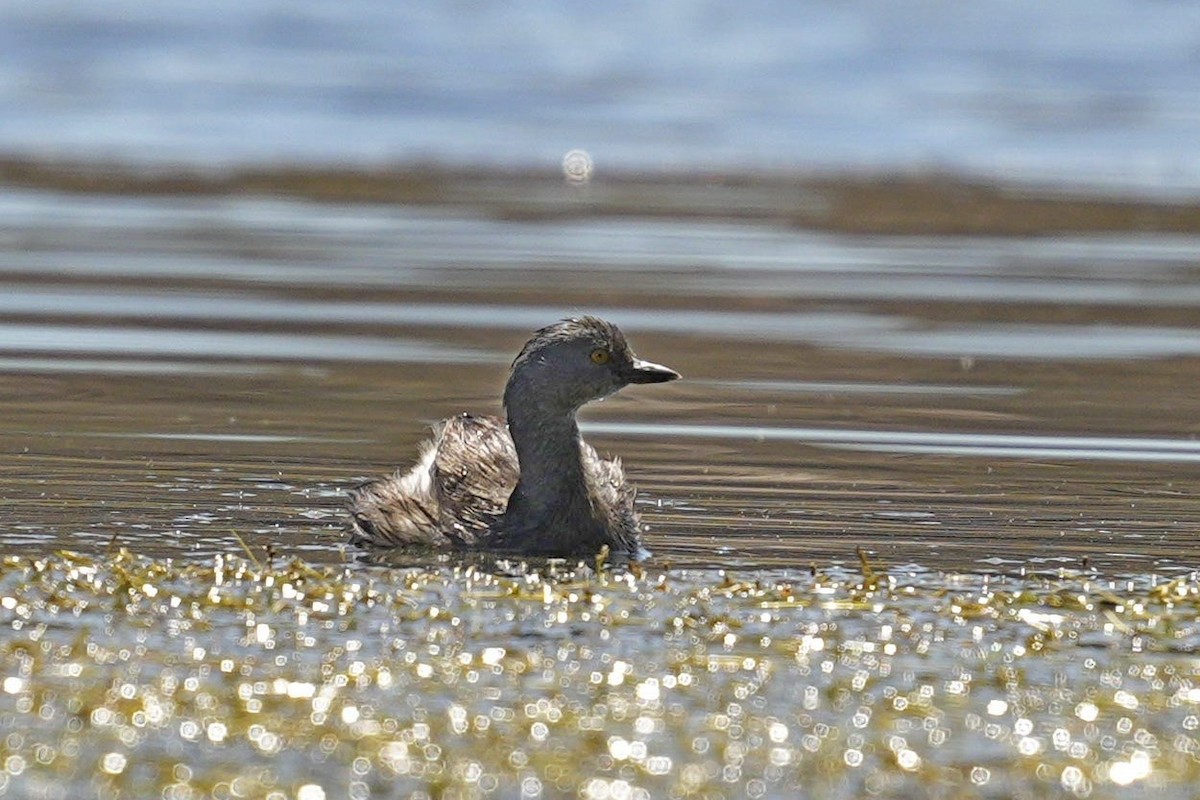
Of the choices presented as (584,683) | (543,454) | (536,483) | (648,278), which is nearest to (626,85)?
(648,278)

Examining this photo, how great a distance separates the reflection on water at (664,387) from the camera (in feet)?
32.6

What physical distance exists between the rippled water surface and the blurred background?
0.18 feet

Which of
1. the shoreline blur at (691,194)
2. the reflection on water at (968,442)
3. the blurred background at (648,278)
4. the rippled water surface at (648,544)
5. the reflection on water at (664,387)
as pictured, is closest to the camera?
the rippled water surface at (648,544)

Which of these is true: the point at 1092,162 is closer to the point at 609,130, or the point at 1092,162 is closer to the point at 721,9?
the point at 609,130

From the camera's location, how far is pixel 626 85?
38656 mm

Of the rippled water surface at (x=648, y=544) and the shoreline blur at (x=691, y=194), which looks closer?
the rippled water surface at (x=648, y=544)

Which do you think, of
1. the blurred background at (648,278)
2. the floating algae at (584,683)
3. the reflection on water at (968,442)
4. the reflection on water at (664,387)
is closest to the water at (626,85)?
the blurred background at (648,278)

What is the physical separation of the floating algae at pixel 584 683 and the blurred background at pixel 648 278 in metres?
0.87

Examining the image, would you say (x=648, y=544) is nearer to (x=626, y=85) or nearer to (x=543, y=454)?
(x=543, y=454)

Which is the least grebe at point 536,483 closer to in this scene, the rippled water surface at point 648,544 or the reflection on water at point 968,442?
the rippled water surface at point 648,544

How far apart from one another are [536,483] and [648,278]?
364 inches

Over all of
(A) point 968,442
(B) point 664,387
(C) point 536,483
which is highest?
(C) point 536,483

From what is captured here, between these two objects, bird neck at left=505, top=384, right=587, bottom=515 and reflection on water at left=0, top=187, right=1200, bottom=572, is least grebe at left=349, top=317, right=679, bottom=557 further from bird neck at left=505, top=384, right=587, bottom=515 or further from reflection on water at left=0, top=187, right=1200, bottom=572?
reflection on water at left=0, top=187, right=1200, bottom=572

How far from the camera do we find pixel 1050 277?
63.7ft
